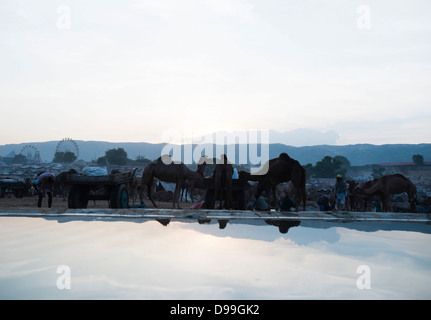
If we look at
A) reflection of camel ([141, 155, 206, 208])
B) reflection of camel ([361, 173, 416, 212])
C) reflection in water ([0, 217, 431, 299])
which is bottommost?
reflection in water ([0, 217, 431, 299])

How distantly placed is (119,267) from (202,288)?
1338 mm

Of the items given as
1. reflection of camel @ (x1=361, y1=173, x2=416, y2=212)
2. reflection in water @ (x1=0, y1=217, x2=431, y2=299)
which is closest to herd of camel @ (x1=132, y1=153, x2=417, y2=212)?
reflection of camel @ (x1=361, y1=173, x2=416, y2=212)

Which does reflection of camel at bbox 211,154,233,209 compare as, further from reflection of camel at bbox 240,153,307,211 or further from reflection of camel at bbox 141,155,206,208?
reflection of camel at bbox 141,155,206,208

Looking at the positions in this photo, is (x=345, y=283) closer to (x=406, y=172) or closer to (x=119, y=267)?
(x=119, y=267)

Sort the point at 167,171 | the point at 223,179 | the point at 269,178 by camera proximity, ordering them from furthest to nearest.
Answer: the point at 167,171
the point at 269,178
the point at 223,179

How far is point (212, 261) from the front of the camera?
5680mm

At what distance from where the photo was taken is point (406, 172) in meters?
161

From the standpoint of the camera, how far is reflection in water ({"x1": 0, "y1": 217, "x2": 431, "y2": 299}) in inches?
169

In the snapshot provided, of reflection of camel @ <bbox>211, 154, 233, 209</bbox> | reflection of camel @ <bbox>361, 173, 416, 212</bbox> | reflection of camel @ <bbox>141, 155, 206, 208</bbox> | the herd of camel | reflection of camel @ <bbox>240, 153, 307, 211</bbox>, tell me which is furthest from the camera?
reflection of camel @ <bbox>141, 155, 206, 208</bbox>

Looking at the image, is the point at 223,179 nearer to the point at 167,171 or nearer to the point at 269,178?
the point at 269,178

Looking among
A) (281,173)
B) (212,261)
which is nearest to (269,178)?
(281,173)

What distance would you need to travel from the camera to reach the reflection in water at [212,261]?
14.1ft
